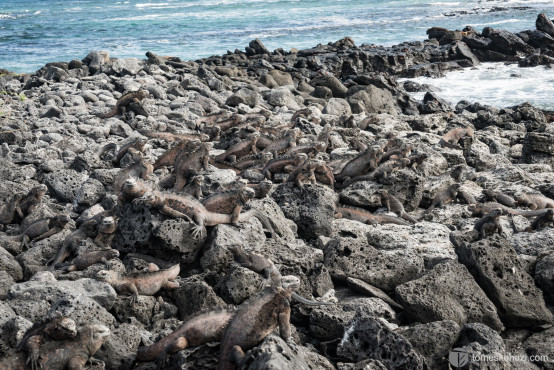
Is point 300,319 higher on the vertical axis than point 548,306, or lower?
higher

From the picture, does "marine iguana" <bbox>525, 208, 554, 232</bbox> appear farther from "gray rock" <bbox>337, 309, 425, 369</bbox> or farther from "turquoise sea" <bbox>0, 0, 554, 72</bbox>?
"turquoise sea" <bbox>0, 0, 554, 72</bbox>

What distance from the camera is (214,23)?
39688 millimetres

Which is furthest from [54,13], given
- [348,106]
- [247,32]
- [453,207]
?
[453,207]

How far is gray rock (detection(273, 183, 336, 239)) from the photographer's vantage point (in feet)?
20.5

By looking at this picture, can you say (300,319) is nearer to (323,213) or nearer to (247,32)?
(323,213)

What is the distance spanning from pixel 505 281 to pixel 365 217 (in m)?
2.20

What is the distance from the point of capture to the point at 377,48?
84.3ft

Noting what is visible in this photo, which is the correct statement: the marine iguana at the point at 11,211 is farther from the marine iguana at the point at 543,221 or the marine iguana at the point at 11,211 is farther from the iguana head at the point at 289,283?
the marine iguana at the point at 543,221

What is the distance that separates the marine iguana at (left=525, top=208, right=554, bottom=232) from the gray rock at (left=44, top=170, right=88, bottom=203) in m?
5.83

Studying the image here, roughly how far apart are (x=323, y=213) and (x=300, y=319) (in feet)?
6.56

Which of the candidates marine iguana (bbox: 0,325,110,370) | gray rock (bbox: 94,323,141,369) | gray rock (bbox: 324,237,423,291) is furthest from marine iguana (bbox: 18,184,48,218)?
gray rock (bbox: 324,237,423,291)

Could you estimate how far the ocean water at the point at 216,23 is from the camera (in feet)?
97.7

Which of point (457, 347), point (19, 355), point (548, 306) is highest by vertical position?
point (19, 355)

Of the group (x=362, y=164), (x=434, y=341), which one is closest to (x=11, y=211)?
(x=362, y=164)
